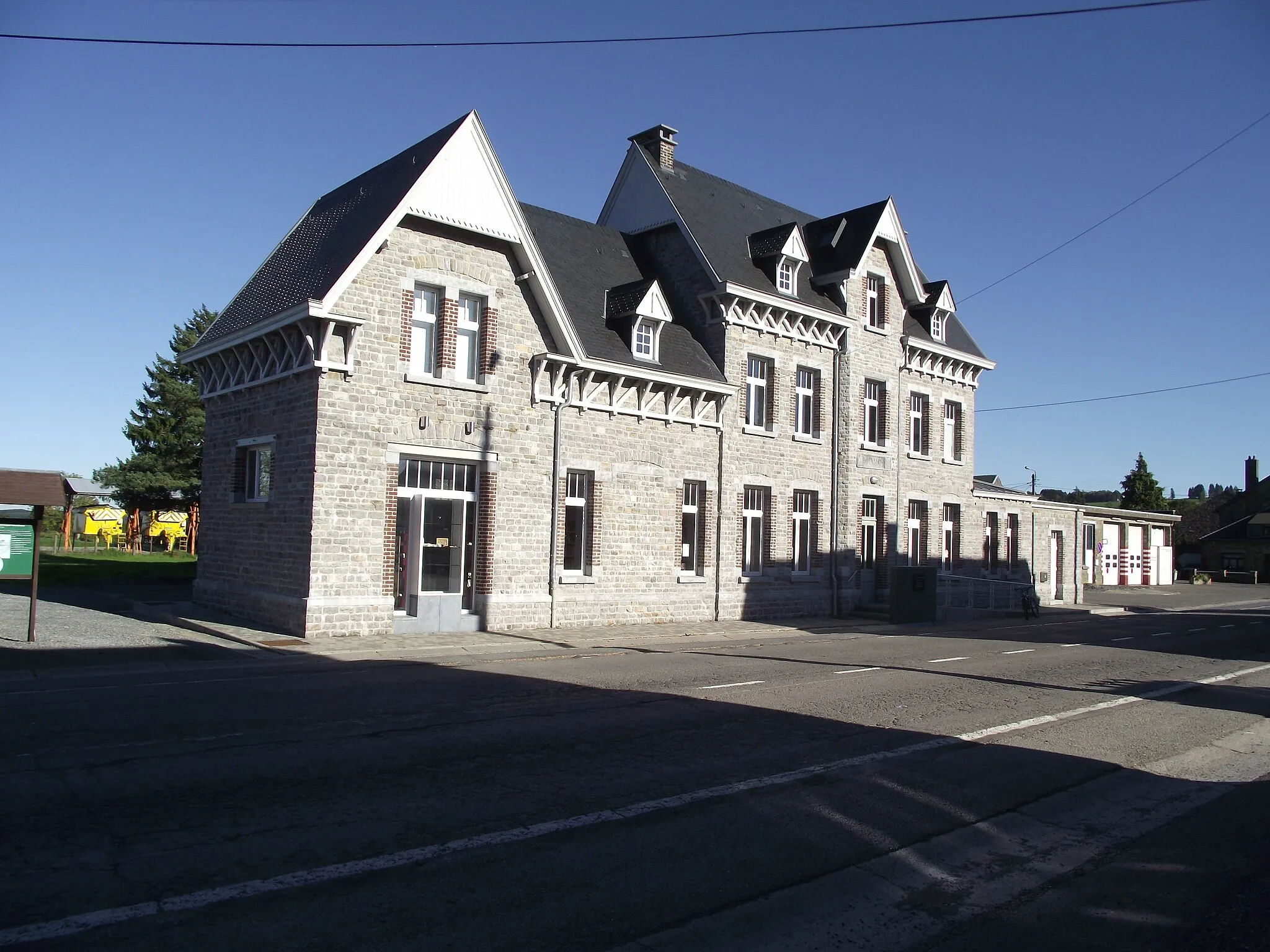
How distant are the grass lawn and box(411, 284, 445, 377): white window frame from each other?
1034cm

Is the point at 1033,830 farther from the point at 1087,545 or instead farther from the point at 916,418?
the point at 1087,545

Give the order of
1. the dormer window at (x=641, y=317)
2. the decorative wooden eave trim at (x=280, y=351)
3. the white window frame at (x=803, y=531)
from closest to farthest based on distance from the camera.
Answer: the decorative wooden eave trim at (x=280, y=351) → the dormer window at (x=641, y=317) → the white window frame at (x=803, y=531)

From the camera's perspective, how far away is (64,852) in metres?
5.31

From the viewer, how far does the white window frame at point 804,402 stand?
25.9 metres

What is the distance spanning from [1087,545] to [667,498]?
111 feet

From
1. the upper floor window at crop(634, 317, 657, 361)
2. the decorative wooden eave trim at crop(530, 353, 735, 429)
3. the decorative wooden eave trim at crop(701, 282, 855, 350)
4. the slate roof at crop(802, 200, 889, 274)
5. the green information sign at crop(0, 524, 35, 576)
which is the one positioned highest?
the slate roof at crop(802, 200, 889, 274)

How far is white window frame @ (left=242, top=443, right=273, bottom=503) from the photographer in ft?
60.3

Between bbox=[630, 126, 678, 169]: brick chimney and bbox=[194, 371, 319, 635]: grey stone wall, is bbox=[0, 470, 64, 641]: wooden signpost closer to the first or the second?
bbox=[194, 371, 319, 635]: grey stone wall

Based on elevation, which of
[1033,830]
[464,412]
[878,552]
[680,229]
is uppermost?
[680,229]

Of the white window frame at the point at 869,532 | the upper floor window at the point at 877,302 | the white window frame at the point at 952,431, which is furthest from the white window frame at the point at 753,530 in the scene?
the white window frame at the point at 952,431

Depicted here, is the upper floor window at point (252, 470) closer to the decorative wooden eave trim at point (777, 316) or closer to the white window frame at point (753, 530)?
the decorative wooden eave trim at point (777, 316)

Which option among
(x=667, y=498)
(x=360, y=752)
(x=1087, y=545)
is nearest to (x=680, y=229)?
(x=667, y=498)

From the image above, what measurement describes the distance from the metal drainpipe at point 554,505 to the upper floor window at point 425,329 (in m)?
2.95

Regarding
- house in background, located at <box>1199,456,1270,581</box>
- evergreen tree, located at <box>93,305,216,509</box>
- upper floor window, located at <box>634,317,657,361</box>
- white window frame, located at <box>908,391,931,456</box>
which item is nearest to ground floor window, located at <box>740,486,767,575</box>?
upper floor window, located at <box>634,317,657,361</box>
